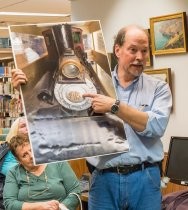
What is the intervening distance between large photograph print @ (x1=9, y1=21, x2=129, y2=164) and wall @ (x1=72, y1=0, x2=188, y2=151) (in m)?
1.74

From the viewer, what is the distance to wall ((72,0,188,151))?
11.4ft

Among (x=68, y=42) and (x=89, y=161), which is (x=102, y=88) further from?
(x=89, y=161)

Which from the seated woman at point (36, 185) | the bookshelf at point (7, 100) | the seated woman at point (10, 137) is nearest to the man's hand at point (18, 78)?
the seated woman at point (36, 185)

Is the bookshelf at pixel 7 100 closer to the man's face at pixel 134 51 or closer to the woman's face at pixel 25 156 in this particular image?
the woman's face at pixel 25 156

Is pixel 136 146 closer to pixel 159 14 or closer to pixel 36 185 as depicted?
pixel 36 185

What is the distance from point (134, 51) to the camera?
1.88m

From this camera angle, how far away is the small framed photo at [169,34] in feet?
11.3

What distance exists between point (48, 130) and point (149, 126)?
1.41 feet

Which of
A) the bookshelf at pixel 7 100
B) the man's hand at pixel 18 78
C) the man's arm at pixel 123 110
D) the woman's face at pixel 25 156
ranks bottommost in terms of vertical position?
the bookshelf at pixel 7 100

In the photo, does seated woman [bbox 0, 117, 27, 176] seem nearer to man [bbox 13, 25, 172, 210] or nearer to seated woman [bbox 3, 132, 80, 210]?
seated woman [bbox 3, 132, 80, 210]

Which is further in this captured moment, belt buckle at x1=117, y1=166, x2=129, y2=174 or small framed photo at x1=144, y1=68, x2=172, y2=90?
small framed photo at x1=144, y1=68, x2=172, y2=90

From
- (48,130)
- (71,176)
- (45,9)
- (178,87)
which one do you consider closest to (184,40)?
(178,87)

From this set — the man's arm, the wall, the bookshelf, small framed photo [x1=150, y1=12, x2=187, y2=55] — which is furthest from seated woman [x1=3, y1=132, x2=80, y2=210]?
the bookshelf

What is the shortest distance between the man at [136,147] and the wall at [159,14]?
158cm
